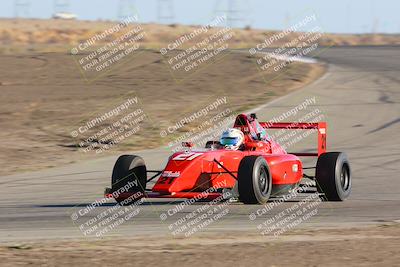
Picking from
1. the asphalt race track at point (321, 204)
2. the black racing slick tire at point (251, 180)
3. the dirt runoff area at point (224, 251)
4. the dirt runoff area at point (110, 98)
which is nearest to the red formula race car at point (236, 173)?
the black racing slick tire at point (251, 180)

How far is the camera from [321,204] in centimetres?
1608

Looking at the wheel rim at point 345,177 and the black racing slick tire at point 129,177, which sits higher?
the black racing slick tire at point 129,177

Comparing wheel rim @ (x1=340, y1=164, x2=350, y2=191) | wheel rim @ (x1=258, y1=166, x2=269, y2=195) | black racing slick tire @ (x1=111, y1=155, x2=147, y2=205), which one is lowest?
wheel rim @ (x1=340, y1=164, x2=350, y2=191)

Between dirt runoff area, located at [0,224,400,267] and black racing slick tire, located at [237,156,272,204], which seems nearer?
dirt runoff area, located at [0,224,400,267]

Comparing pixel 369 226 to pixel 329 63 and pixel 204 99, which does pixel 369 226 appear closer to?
pixel 204 99

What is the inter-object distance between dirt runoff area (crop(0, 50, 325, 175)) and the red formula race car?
735 centimetres

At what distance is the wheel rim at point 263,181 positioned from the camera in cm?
1525

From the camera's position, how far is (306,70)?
42.1 metres

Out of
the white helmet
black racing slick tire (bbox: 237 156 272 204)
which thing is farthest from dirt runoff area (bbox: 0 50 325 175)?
black racing slick tire (bbox: 237 156 272 204)

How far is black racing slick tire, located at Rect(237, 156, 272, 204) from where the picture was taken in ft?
48.5

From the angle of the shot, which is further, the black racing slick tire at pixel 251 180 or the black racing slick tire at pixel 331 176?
the black racing slick tire at pixel 331 176

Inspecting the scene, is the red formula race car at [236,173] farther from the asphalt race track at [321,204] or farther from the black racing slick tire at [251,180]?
the asphalt race track at [321,204]

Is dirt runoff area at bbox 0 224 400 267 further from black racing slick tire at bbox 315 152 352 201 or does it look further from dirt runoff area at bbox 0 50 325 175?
dirt runoff area at bbox 0 50 325 175

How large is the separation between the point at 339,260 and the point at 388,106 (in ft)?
73.9
